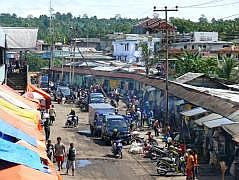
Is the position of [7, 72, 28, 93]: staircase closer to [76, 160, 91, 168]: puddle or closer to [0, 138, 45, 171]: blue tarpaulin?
[76, 160, 91, 168]: puddle

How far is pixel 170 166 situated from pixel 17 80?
50.8 feet

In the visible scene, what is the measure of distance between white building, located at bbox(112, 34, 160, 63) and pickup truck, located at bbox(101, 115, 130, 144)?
68889 mm

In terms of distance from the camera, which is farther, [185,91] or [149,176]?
[185,91]

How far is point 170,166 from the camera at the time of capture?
24.9 meters

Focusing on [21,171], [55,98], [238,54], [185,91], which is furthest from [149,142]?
[238,54]

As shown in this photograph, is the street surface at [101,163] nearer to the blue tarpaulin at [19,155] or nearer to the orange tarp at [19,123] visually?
the orange tarp at [19,123]

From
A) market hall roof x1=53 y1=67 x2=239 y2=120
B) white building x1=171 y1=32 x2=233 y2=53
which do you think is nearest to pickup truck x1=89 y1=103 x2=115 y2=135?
market hall roof x1=53 y1=67 x2=239 y2=120

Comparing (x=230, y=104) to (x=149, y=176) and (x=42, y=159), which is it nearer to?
(x=149, y=176)

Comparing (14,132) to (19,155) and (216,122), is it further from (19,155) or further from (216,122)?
(216,122)

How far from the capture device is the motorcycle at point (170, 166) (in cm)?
2478

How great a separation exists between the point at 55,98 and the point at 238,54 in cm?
2579

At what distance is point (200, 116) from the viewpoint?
98.4ft

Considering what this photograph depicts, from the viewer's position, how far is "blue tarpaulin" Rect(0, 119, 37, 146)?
14.0 meters

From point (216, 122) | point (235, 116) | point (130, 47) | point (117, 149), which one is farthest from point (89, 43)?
point (235, 116)
